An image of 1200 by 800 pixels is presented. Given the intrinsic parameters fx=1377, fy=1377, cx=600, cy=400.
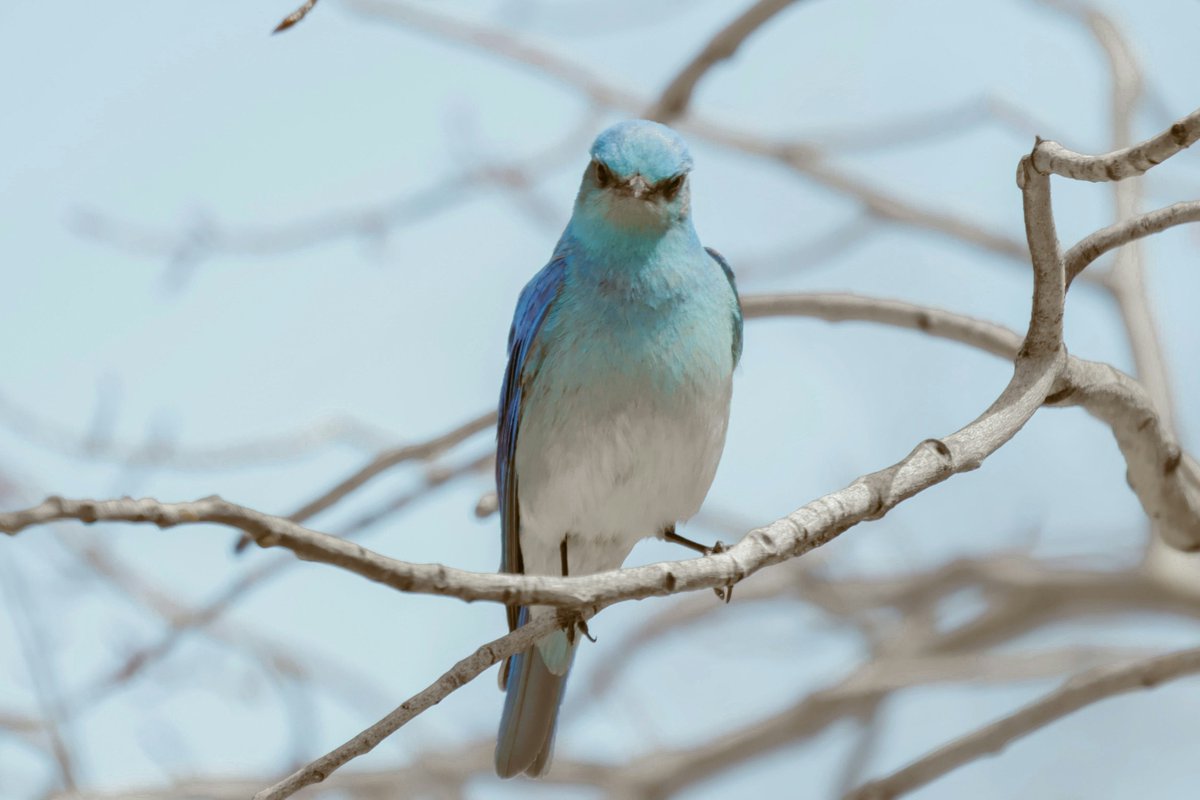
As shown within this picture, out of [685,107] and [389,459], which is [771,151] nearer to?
[685,107]

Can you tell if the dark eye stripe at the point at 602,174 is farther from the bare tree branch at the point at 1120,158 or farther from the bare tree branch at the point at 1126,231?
the bare tree branch at the point at 1120,158

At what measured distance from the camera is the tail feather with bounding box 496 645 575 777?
4824 millimetres

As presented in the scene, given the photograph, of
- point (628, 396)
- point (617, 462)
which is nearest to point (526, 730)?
point (617, 462)

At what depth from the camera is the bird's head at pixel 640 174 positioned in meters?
4.50

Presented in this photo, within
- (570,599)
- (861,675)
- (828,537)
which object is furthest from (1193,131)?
(861,675)

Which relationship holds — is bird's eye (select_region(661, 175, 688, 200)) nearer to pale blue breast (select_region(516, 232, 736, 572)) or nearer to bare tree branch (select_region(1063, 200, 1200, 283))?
pale blue breast (select_region(516, 232, 736, 572))

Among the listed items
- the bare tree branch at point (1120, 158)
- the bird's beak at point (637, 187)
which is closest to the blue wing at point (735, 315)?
the bird's beak at point (637, 187)

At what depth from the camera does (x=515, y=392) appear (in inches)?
184

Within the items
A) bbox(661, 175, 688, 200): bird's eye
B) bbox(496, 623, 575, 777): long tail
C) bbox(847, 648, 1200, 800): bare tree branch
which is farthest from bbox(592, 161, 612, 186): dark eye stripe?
bbox(847, 648, 1200, 800): bare tree branch

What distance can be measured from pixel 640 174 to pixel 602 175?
0.16 meters

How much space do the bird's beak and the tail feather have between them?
1.61 m

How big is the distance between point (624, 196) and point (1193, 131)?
210 centimetres

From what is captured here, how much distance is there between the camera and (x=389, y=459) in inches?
185

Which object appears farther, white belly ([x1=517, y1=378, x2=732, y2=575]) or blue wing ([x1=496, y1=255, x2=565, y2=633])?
blue wing ([x1=496, y1=255, x2=565, y2=633])
